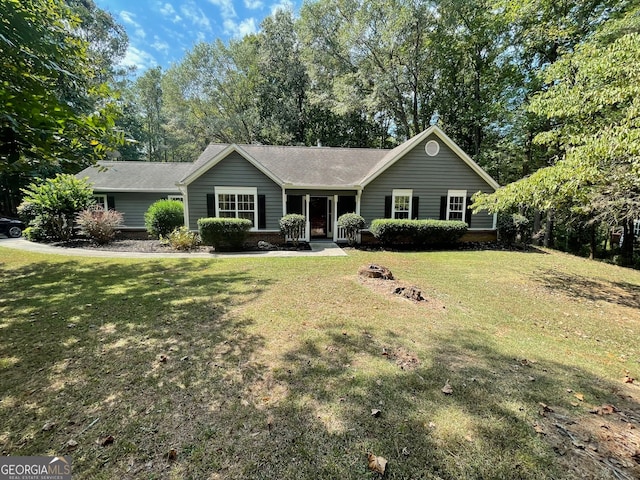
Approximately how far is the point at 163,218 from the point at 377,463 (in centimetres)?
1403

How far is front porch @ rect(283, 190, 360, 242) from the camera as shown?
45.0ft

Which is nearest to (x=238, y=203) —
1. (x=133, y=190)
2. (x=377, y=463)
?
(x=133, y=190)

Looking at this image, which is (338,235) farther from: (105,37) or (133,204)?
(105,37)

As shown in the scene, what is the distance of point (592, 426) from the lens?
2.55 metres

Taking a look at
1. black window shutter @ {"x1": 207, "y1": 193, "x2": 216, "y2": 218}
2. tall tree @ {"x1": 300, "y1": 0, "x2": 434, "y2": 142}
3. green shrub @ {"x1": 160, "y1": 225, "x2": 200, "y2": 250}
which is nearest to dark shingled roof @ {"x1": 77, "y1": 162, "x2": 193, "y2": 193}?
black window shutter @ {"x1": 207, "y1": 193, "x2": 216, "y2": 218}

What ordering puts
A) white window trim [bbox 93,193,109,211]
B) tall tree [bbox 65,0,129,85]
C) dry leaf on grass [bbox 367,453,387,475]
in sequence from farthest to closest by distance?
tall tree [bbox 65,0,129,85]
white window trim [bbox 93,193,109,211]
dry leaf on grass [bbox 367,453,387,475]

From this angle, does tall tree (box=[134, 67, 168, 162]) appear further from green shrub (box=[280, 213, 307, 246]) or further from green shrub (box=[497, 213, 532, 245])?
green shrub (box=[497, 213, 532, 245])

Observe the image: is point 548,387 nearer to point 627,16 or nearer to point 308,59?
point 627,16

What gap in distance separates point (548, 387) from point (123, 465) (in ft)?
13.3

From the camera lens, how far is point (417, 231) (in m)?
12.7

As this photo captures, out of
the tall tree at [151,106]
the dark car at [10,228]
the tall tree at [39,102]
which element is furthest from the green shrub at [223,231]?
the tall tree at [151,106]

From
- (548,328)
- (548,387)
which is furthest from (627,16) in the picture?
(548,387)

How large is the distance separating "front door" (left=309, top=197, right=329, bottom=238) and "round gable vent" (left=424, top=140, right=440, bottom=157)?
18.1 ft

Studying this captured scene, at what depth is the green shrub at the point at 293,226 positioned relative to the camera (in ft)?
40.5
